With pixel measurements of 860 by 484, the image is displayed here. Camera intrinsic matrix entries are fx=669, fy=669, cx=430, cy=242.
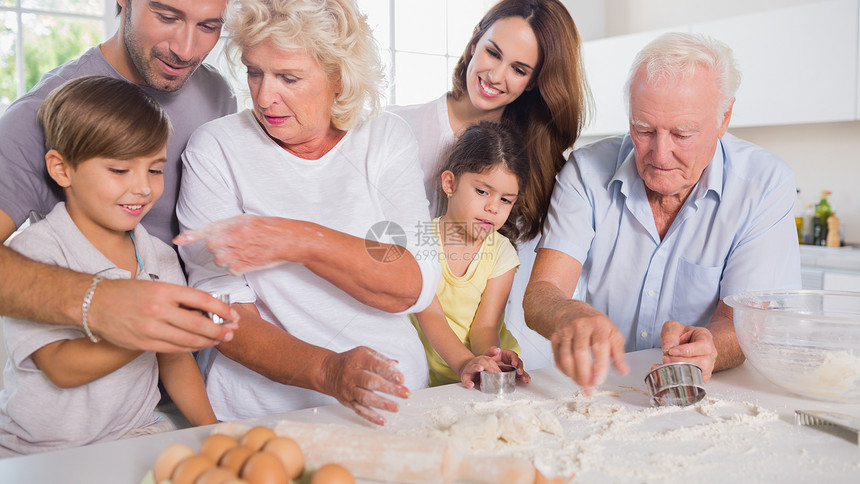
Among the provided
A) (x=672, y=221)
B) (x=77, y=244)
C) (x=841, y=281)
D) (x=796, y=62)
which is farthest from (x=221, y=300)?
(x=796, y=62)

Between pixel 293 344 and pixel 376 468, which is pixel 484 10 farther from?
pixel 376 468

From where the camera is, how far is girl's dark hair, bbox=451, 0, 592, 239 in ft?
3.85

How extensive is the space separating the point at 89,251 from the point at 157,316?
0.80 feet

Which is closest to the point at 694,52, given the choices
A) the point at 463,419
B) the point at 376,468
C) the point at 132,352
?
the point at 463,419

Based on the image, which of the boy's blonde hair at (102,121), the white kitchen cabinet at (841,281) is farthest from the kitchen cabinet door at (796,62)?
the boy's blonde hair at (102,121)

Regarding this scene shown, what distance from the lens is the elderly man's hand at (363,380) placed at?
74 cm

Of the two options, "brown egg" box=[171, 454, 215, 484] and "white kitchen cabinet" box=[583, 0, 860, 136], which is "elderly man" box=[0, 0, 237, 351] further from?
"white kitchen cabinet" box=[583, 0, 860, 136]

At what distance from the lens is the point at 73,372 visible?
81 cm

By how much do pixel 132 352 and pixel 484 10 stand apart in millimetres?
835

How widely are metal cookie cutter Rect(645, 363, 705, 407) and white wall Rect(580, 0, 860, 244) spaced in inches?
69.6

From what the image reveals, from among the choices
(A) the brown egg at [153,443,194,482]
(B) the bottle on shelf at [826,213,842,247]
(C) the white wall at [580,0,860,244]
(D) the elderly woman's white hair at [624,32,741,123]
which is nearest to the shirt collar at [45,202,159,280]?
(A) the brown egg at [153,443,194,482]

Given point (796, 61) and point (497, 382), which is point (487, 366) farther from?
point (796, 61)

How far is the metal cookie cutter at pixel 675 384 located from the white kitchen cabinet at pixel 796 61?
1.51m

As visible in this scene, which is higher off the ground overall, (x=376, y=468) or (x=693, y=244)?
(x=693, y=244)
